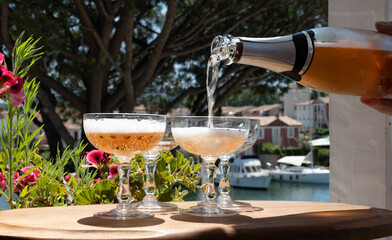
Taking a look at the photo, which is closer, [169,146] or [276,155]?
[169,146]

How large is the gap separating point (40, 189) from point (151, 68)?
439 centimetres

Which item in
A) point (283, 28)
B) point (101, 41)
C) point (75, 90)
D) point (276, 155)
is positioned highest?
point (283, 28)

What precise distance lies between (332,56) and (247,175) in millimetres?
18553

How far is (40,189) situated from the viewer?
49.4 inches

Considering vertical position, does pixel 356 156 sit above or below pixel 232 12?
below

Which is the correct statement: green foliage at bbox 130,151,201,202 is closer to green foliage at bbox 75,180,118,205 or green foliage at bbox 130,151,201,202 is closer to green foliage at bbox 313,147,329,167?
green foliage at bbox 75,180,118,205

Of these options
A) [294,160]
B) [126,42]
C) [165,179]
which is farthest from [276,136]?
[165,179]

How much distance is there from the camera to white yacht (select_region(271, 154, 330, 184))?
20.4m

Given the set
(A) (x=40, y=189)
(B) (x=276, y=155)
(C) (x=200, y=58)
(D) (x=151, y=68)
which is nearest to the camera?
(A) (x=40, y=189)

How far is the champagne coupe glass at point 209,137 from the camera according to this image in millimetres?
793

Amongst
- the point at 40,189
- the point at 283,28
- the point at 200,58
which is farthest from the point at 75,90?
the point at 40,189

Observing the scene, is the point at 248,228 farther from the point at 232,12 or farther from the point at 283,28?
the point at 283,28

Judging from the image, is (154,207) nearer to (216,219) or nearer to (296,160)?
(216,219)

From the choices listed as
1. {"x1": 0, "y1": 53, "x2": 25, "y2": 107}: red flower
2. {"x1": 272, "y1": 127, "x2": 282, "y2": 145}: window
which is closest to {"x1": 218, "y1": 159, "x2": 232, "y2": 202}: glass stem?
{"x1": 0, "y1": 53, "x2": 25, "y2": 107}: red flower
